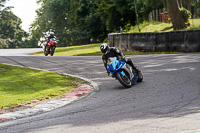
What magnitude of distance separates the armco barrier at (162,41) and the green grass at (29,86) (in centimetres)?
952

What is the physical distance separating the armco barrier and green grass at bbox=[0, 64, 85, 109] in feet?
31.2

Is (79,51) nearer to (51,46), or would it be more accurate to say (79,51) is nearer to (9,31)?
(51,46)

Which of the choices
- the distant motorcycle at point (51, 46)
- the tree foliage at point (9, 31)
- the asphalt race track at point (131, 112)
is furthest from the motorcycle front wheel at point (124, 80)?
the tree foliage at point (9, 31)

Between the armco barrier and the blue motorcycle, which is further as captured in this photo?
the armco barrier

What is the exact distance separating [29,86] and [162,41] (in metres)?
12.2

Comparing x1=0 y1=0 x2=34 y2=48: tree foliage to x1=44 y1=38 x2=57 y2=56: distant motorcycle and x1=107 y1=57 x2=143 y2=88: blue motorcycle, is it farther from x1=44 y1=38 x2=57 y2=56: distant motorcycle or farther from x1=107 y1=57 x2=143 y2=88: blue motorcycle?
x1=107 y1=57 x2=143 y2=88: blue motorcycle

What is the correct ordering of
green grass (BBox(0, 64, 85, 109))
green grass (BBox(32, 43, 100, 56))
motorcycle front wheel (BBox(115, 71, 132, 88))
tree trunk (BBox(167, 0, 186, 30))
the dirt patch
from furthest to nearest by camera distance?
green grass (BBox(32, 43, 100, 56)) → tree trunk (BBox(167, 0, 186, 30)) → motorcycle front wheel (BBox(115, 71, 132, 88)) → green grass (BBox(0, 64, 85, 109)) → the dirt patch

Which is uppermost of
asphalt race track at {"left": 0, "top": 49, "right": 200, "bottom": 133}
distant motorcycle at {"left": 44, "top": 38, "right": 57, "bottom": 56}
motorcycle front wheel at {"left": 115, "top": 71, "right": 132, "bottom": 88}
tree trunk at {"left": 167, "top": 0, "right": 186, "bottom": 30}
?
tree trunk at {"left": 167, "top": 0, "right": 186, "bottom": 30}

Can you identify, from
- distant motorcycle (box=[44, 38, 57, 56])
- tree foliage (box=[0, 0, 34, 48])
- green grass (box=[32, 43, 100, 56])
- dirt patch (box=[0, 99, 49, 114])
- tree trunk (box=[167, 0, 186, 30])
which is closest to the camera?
dirt patch (box=[0, 99, 49, 114])

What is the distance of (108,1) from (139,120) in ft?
153

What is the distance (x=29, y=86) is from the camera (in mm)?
10680

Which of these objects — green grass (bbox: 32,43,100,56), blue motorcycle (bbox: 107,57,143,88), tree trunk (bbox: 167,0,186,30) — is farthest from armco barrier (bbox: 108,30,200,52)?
blue motorcycle (bbox: 107,57,143,88)

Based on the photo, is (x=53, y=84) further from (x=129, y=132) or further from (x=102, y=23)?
(x=102, y=23)

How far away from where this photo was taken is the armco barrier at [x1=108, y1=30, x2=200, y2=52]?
19188 millimetres
